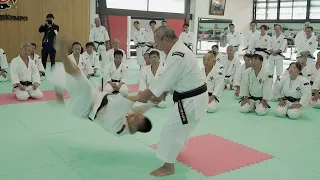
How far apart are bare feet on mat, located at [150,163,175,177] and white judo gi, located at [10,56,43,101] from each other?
13.8 ft

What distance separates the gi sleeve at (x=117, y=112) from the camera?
9.72 feet

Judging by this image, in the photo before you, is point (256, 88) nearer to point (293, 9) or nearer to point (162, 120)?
point (162, 120)

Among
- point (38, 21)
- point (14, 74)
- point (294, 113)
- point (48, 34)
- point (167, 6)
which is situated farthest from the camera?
point (167, 6)

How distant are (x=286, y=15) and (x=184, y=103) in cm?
1675

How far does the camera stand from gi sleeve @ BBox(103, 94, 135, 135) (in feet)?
9.72

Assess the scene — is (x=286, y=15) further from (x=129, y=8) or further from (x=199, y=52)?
(x=129, y=8)

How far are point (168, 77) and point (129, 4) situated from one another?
1244 cm

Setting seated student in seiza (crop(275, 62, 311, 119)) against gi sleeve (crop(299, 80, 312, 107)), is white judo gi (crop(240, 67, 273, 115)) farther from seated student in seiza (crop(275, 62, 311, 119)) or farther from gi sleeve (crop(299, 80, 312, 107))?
gi sleeve (crop(299, 80, 312, 107))

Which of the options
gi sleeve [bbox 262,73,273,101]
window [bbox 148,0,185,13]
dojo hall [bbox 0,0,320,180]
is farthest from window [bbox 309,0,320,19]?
gi sleeve [bbox 262,73,273,101]

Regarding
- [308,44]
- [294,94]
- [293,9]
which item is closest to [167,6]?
[293,9]

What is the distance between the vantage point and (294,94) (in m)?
5.85

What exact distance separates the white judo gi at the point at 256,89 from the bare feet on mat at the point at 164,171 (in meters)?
3.18

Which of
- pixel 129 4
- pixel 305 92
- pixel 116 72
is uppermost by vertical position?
pixel 129 4

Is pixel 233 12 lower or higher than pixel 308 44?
higher
